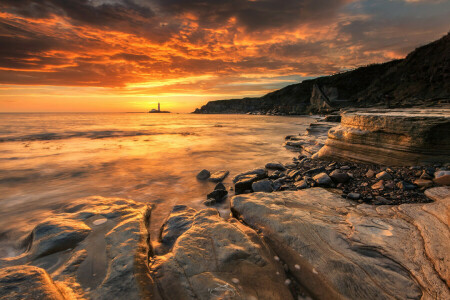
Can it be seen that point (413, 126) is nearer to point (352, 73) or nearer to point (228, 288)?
point (228, 288)

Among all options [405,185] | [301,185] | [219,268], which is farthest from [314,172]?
[219,268]

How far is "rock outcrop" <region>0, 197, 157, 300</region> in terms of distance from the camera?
1.71 meters

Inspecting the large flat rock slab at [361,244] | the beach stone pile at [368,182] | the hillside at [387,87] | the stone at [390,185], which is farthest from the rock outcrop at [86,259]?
the hillside at [387,87]

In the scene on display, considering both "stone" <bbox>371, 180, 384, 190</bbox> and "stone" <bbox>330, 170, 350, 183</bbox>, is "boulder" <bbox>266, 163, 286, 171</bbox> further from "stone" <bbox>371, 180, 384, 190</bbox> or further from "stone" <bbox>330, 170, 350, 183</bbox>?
"stone" <bbox>371, 180, 384, 190</bbox>

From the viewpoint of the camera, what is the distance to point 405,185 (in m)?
3.55

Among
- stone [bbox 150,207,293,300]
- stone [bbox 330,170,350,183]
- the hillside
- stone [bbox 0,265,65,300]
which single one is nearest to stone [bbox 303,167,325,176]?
stone [bbox 330,170,350,183]

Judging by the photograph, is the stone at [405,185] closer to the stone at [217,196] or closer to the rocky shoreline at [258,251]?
the rocky shoreline at [258,251]

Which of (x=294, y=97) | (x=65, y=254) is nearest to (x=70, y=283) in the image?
(x=65, y=254)

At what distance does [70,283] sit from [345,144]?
6.55m

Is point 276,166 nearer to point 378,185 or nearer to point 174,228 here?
point 378,185

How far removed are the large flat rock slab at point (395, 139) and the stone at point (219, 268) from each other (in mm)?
4242

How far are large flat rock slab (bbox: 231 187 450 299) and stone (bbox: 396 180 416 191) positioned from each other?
31cm

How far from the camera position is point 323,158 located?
247 inches

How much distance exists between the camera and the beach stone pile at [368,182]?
11.2 feet
